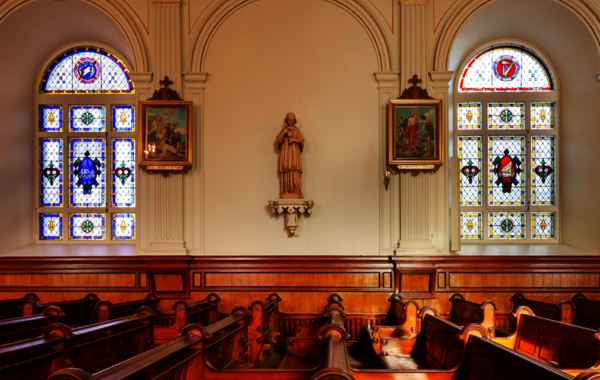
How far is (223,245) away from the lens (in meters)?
Result: 6.64

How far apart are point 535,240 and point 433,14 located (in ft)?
14.2

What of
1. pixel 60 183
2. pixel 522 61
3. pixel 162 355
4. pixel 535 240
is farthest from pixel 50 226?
pixel 522 61

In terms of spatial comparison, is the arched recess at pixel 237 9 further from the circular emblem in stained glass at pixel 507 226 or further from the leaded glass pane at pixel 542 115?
the circular emblem in stained glass at pixel 507 226

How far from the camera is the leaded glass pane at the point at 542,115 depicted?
768 centimetres

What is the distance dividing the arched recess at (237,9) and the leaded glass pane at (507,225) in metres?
3.37

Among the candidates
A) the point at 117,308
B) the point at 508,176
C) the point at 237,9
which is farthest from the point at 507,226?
the point at 117,308

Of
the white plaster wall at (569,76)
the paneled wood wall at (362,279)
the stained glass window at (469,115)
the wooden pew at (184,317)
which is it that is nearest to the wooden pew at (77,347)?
the wooden pew at (184,317)

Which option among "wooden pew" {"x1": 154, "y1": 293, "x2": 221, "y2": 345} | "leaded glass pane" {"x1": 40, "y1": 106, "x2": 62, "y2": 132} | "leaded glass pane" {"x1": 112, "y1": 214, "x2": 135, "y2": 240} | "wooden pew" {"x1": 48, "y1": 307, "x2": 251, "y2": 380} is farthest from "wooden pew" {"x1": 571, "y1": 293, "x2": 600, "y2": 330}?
"leaded glass pane" {"x1": 40, "y1": 106, "x2": 62, "y2": 132}

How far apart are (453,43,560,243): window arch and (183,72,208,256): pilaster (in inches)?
180

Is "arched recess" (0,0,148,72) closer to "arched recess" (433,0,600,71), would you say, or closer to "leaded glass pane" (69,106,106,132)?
"leaded glass pane" (69,106,106,132)

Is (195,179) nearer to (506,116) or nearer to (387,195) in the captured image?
(387,195)

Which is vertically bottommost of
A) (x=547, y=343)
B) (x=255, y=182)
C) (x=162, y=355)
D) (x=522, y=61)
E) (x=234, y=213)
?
(x=547, y=343)

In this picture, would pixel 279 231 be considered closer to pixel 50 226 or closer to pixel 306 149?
pixel 306 149

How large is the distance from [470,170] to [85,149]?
7171 millimetres
